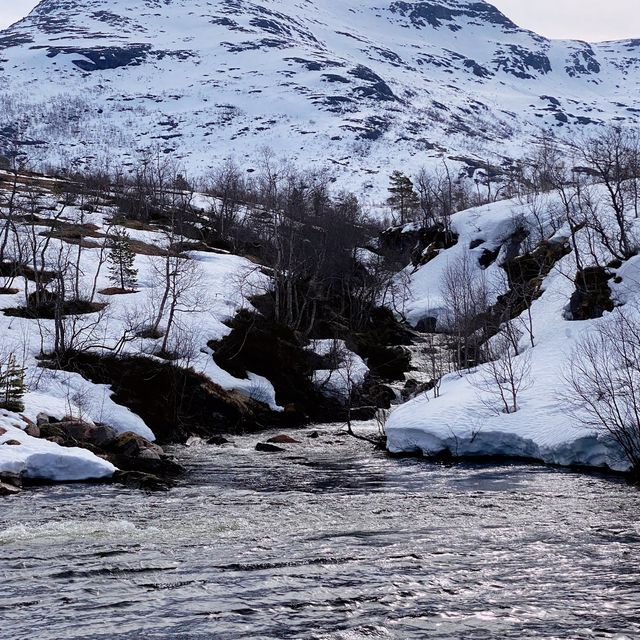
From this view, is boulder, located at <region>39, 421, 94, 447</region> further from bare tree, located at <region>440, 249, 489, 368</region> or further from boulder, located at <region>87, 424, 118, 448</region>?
bare tree, located at <region>440, 249, 489, 368</region>

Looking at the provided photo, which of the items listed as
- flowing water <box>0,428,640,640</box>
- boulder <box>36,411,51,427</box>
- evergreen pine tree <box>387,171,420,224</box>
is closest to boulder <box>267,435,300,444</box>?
flowing water <box>0,428,640,640</box>

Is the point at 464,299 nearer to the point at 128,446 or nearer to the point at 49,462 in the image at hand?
the point at 128,446

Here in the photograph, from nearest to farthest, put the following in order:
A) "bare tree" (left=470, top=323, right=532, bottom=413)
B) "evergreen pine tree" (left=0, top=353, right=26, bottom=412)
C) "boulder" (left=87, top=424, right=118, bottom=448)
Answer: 1. "evergreen pine tree" (left=0, top=353, right=26, bottom=412)
2. "boulder" (left=87, top=424, right=118, bottom=448)
3. "bare tree" (left=470, top=323, right=532, bottom=413)

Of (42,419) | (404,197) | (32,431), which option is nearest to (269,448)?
(42,419)

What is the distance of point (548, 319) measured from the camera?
46.3 metres

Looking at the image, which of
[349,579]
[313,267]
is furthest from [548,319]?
[349,579]

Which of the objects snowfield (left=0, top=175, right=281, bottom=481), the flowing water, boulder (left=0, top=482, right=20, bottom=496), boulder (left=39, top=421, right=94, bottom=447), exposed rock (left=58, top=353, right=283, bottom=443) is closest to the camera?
the flowing water

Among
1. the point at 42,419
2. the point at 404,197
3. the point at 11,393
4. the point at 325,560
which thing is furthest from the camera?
the point at 404,197

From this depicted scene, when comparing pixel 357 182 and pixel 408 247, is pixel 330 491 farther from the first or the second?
pixel 357 182

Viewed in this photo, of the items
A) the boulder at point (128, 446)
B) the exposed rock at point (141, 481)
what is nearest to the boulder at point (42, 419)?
the boulder at point (128, 446)

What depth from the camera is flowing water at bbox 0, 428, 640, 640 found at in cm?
1097

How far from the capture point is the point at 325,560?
47.0 feet

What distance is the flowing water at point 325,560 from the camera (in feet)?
36.0

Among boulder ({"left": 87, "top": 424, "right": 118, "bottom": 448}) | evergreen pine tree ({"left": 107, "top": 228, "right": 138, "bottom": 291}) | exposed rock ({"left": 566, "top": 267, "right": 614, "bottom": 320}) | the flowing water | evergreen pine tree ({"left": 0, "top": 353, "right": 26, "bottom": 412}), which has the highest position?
evergreen pine tree ({"left": 107, "top": 228, "right": 138, "bottom": 291})
